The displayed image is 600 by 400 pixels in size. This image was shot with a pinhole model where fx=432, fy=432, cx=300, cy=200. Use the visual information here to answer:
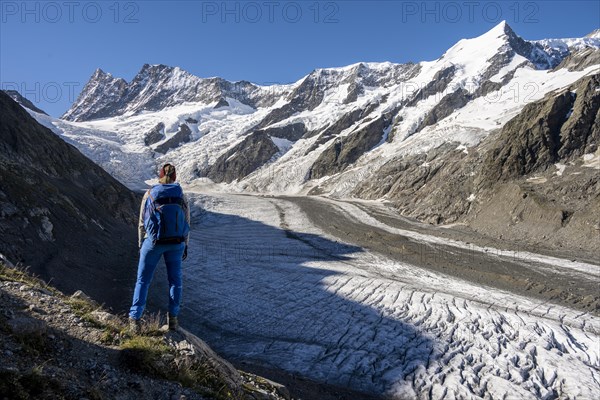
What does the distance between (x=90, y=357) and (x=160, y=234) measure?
165cm

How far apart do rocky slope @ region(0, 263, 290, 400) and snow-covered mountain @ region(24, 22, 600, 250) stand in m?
37.6

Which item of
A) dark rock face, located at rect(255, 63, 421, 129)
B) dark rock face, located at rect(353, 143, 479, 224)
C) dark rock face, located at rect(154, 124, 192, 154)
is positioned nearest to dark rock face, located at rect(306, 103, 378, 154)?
dark rock face, located at rect(255, 63, 421, 129)

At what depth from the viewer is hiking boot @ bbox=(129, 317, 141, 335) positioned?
5440 millimetres

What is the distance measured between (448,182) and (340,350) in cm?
3774

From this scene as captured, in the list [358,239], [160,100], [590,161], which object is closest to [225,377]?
[358,239]

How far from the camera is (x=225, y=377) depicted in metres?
5.49

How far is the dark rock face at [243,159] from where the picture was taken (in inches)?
4028

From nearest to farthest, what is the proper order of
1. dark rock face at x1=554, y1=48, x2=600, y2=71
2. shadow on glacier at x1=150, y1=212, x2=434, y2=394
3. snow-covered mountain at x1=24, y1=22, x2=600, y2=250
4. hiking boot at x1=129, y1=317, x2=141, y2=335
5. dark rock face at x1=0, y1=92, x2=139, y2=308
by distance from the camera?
1. hiking boot at x1=129, y1=317, x2=141, y2=335
2. shadow on glacier at x1=150, y1=212, x2=434, y2=394
3. dark rock face at x1=0, y1=92, x2=139, y2=308
4. snow-covered mountain at x1=24, y1=22, x2=600, y2=250
5. dark rock face at x1=554, y1=48, x2=600, y2=71

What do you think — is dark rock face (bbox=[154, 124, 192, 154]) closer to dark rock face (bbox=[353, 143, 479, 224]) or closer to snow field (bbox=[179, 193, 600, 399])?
dark rock face (bbox=[353, 143, 479, 224])

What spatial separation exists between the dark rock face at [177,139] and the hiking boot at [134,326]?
413ft

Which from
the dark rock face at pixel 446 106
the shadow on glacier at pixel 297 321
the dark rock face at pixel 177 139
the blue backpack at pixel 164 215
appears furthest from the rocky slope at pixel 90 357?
the dark rock face at pixel 177 139

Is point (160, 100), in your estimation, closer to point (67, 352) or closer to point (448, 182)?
point (448, 182)

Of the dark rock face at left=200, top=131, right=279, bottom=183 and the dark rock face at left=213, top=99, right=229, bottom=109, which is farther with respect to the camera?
the dark rock face at left=213, top=99, right=229, bottom=109

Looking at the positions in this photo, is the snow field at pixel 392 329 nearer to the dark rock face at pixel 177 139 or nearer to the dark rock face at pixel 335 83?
the dark rock face at pixel 177 139
